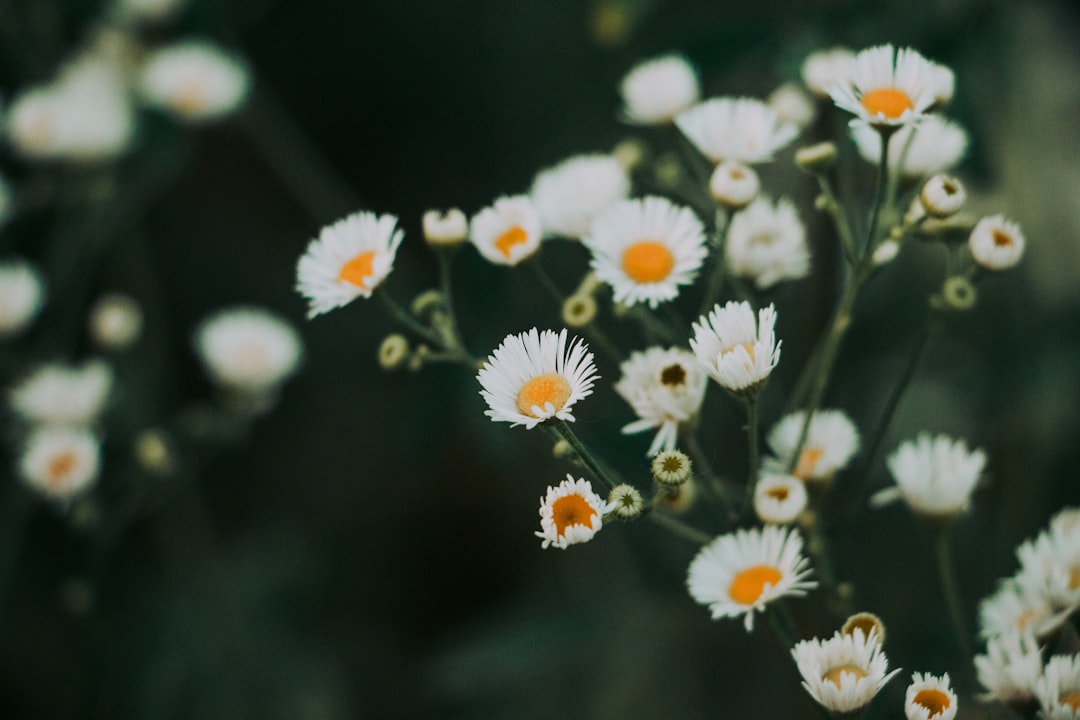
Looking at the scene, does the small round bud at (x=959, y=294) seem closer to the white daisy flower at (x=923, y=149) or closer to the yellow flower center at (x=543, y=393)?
the white daisy flower at (x=923, y=149)

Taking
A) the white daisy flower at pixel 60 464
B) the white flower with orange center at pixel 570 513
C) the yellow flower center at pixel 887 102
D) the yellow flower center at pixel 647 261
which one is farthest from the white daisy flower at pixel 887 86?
the white daisy flower at pixel 60 464

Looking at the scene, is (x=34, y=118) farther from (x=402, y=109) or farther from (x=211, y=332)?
(x=402, y=109)

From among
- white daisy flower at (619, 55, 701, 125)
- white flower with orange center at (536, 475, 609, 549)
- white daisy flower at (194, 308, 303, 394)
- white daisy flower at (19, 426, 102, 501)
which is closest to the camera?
white flower with orange center at (536, 475, 609, 549)

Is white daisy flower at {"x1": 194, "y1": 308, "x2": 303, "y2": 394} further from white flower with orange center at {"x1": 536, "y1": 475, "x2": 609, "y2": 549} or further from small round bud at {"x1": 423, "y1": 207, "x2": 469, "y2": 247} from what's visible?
white flower with orange center at {"x1": 536, "y1": 475, "x2": 609, "y2": 549}

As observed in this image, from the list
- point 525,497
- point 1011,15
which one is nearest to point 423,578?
point 525,497

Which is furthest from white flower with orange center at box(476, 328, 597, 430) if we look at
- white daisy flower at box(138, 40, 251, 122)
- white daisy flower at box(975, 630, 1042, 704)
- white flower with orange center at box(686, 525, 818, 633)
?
white daisy flower at box(138, 40, 251, 122)

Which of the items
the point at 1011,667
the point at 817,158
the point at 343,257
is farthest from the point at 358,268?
the point at 1011,667
